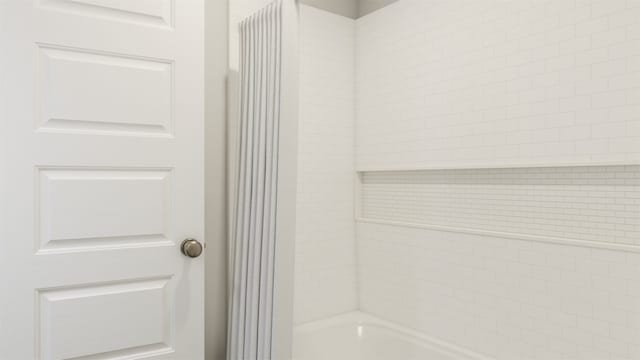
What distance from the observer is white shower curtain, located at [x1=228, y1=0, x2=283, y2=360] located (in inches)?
66.3

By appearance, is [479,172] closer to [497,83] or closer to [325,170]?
[497,83]

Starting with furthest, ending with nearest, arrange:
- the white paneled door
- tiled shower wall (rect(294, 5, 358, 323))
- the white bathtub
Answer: tiled shower wall (rect(294, 5, 358, 323))
the white bathtub
the white paneled door

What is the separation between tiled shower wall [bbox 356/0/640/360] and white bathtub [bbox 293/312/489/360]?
0.31 ft

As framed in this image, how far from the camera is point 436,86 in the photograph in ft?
7.32

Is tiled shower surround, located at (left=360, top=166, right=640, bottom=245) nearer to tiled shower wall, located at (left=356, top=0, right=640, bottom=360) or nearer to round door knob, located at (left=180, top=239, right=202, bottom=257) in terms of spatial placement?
tiled shower wall, located at (left=356, top=0, right=640, bottom=360)

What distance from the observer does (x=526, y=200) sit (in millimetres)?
1862

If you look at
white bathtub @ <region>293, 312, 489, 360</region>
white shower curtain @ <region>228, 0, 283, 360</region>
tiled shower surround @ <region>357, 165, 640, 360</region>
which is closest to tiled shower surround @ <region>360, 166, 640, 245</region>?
tiled shower surround @ <region>357, 165, 640, 360</region>

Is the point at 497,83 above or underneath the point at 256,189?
above

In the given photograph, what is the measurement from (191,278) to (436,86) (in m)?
1.49

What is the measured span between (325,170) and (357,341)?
0.98 meters

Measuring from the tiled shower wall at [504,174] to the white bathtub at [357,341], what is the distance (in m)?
0.09

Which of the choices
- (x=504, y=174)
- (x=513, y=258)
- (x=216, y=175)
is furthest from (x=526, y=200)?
(x=216, y=175)

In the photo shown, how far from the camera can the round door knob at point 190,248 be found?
1.74 meters

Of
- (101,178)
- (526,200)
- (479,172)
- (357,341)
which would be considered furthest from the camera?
(357,341)
